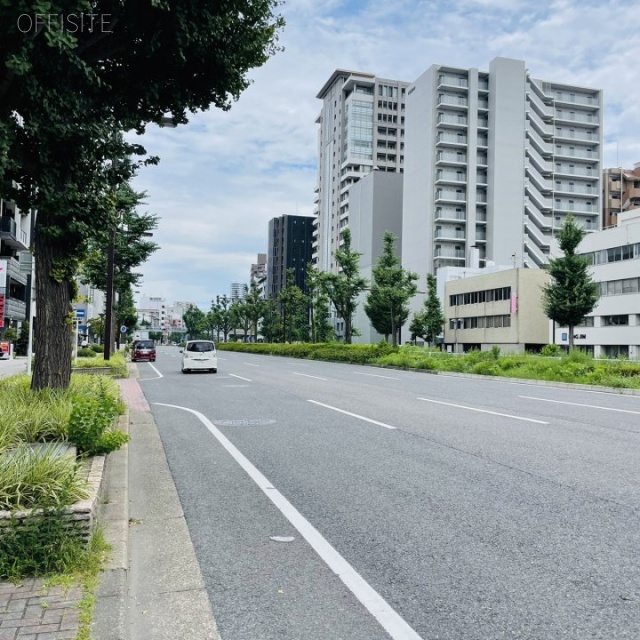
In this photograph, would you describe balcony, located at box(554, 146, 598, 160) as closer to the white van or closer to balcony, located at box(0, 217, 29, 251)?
balcony, located at box(0, 217, 29, 251)

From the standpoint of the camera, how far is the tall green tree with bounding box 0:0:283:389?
7238 mm

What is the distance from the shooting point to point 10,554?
11.9 feet

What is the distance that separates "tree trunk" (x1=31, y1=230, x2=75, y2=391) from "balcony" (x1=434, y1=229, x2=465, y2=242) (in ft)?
250

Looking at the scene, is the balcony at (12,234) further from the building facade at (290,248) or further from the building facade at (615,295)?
the building facade at (290,248)

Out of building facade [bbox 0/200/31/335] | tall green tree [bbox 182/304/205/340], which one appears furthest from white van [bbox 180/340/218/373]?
tall green tree [bbox 182/304/205/340]

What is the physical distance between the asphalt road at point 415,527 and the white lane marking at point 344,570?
0.04 feet

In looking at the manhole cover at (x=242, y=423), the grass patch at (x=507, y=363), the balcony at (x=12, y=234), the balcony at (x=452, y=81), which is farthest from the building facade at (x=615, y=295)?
the balcony at (x=12, y=234)

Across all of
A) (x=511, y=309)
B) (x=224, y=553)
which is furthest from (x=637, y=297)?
(x=224, y=553)

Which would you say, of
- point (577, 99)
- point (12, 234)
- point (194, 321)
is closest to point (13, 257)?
point (12, 234)

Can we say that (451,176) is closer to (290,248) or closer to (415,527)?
(290,248)

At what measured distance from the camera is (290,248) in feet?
502

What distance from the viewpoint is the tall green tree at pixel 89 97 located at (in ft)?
23.7

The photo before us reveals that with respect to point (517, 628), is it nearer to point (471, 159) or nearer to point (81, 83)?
point (81, 83)

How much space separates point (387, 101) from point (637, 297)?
245 ft
